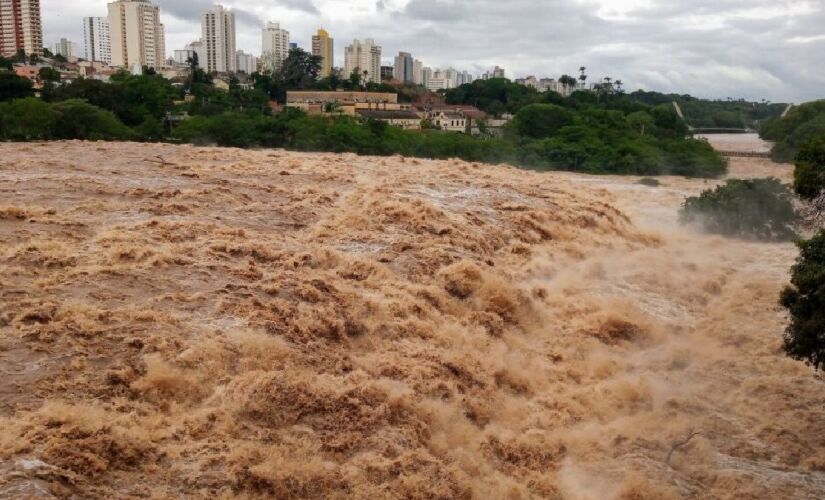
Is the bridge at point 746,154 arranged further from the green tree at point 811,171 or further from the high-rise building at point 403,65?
the high-rise building at point 403,65

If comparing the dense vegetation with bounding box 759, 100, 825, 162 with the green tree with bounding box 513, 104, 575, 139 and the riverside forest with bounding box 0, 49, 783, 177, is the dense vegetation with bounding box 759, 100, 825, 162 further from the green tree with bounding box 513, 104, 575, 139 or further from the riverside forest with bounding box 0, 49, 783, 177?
the green tree with bounding box 513, 104, 575, 139

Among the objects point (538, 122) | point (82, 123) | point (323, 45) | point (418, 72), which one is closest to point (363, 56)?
point (323, 45)

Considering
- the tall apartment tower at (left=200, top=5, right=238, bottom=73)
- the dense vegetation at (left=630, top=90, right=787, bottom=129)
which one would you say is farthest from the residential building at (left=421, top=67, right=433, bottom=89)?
the dense vegetation at (left=630, top=90, right=787, bottom=129)

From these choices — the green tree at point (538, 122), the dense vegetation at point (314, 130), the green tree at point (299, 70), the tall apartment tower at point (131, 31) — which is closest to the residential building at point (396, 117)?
the dense vegetation at point (314, 130)

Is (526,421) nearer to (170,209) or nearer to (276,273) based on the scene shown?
(276,273)

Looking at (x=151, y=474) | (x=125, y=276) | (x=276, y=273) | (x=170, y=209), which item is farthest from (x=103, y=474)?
(x=170, y=209)

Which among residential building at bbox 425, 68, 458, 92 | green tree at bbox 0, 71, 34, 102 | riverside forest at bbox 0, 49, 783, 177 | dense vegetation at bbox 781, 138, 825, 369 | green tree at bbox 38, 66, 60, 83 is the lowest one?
dense vegetation at bbox 781, 138, 825, 369
